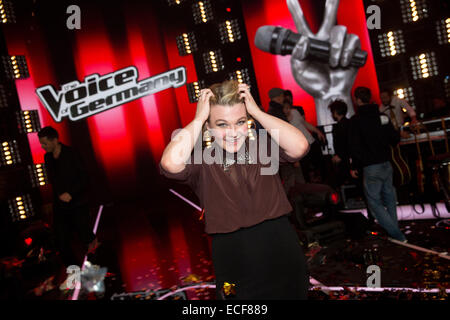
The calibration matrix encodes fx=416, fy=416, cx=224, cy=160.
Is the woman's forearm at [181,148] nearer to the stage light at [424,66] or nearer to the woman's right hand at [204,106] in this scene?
the woman's right hand at [204,106]

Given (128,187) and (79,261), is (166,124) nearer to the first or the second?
(128,187)

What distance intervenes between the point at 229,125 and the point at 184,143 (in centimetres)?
22

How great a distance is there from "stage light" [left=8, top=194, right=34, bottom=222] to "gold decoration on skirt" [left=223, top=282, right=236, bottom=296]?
667 centimetres

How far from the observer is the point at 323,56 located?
7.54 metres

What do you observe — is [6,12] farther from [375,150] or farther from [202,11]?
[375,150]

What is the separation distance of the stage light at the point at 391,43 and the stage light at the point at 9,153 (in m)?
6.86

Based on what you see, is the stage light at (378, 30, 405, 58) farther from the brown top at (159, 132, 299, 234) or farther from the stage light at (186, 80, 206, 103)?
the brown top at (159, 132, 299, 234)

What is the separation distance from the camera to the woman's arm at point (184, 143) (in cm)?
187

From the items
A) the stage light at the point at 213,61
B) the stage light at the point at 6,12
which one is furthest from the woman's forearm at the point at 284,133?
the stage light at the point at 6,12

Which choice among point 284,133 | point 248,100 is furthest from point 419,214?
point 248,100

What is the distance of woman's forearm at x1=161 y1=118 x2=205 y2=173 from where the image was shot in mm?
1871

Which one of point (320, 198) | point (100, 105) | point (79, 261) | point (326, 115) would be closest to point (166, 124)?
point (100, 105)

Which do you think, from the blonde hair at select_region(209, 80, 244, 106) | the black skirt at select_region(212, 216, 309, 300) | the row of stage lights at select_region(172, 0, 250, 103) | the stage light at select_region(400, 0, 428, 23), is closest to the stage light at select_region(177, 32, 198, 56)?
the row of stage lights at select_region(172, 0, 250, 103)

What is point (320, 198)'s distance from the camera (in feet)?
16.1
